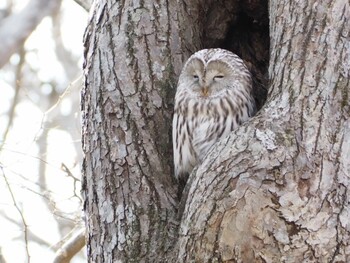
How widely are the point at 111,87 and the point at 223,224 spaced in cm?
118

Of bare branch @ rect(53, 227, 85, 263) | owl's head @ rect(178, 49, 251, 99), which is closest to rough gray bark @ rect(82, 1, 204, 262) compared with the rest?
owl's head @ rect(178, 49, 251, 99)

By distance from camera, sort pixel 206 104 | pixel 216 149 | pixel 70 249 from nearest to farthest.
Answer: pixel 216 149
pixel 206 104
pixel 70 249

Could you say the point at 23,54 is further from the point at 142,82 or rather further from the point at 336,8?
the point at 336,8

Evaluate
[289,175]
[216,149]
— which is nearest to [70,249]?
[216,149]

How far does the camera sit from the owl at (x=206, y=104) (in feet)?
12.8

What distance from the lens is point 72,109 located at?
9.45 m

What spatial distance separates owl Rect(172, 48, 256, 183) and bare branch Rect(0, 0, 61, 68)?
1.74 meters

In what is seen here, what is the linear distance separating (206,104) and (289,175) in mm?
1025

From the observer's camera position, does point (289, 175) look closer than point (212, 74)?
Yes

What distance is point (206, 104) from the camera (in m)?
4.00

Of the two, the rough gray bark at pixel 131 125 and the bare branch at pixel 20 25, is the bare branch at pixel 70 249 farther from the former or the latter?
the bare branch at pixel 20 25

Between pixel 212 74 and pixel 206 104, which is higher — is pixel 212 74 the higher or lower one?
the higher one

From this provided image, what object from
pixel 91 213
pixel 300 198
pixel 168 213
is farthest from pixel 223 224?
pixel 91 213

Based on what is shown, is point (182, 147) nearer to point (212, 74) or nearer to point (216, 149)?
point (212, 74)
